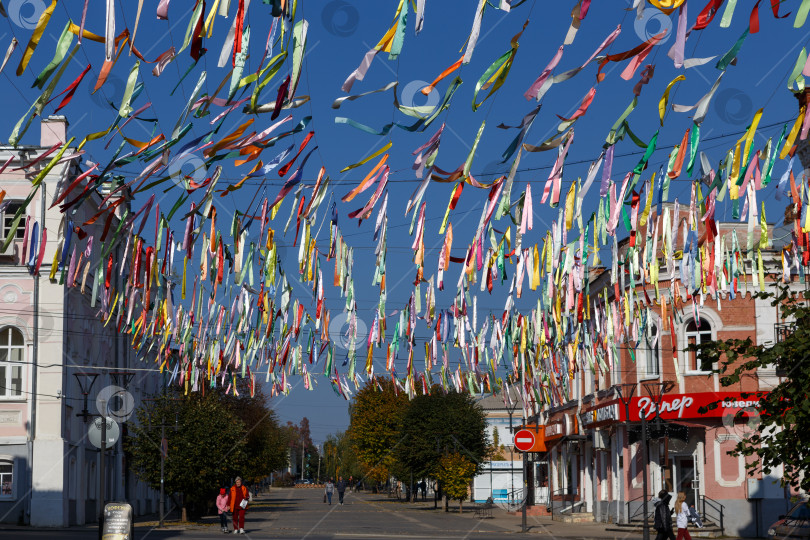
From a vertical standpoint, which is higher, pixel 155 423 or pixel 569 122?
pixel 569 122

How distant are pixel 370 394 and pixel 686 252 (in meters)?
60.7

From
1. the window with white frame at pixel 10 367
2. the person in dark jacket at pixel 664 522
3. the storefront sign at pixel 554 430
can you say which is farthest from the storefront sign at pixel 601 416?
the window with white frame at pixel 10 367

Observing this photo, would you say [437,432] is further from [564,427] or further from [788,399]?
[788,399]

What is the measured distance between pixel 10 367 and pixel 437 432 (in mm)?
27120

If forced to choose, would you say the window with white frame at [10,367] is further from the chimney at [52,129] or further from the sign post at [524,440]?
the sign post at [524,440]

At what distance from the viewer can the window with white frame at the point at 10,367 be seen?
34.2m

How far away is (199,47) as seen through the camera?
796cm

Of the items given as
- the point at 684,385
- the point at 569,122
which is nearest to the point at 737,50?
the point at 569,122

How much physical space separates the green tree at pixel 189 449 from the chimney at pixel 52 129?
1020 centimetres

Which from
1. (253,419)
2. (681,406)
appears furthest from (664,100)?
(253,419)

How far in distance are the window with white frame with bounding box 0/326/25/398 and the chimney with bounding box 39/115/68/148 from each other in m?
6.61

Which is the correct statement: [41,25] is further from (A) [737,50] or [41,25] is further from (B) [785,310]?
(B) [785,310]

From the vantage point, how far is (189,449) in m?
36.9

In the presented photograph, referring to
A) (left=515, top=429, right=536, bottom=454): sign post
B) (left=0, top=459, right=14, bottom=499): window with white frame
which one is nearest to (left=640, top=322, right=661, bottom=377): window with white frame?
(left=515, top=429, right=536, bottom=454): sign post
